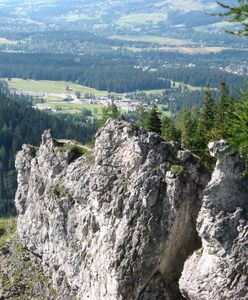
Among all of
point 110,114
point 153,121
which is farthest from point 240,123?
point 110,114

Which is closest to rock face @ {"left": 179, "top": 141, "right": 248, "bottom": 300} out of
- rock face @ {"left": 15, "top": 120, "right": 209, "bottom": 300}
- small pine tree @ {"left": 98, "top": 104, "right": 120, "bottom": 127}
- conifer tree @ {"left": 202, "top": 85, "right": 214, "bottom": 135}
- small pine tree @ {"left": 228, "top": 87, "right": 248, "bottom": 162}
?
rock face @ {"left": 15, "top": 120, "right": 209, "bottom": 300}

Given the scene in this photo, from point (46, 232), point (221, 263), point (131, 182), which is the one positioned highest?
point (131, 182)

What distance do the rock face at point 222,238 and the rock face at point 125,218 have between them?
1097 millimetres

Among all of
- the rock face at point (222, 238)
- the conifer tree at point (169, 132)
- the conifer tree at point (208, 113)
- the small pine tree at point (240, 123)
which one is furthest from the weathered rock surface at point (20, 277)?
the conifer tree at point (208, 113)

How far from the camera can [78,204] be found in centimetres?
5081

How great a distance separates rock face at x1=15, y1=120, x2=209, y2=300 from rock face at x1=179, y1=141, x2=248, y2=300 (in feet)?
3.60

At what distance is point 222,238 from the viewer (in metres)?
38.6

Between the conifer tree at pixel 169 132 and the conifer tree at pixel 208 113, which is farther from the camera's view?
the conifer tree at pixel 208 113

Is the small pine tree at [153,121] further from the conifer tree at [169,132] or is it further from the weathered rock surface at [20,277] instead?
the weathered rock surface at [20,277]

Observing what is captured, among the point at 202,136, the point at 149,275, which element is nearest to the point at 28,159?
the point at 202,136

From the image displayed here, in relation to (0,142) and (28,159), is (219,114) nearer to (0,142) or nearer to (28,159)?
(28,159)

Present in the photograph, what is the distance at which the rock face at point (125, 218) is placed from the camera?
1690 inches

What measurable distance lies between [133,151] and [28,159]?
21576 mm

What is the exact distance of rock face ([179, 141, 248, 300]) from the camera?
38156 millimetres
